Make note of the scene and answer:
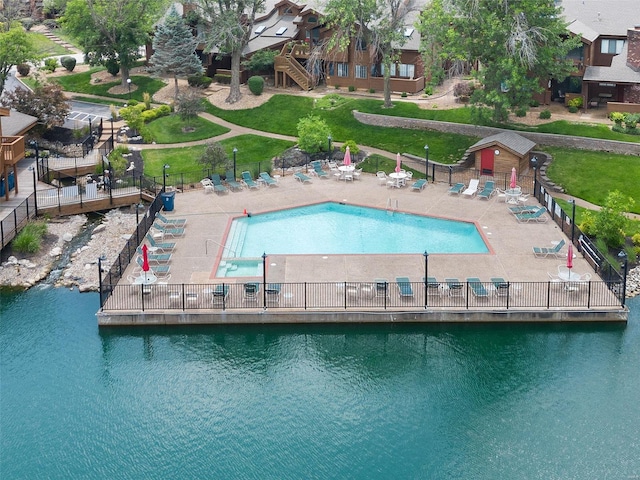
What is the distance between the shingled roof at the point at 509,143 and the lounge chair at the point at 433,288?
18349 millimetres

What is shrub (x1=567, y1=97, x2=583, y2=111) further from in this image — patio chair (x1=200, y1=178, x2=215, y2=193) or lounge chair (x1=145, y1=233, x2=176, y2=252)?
lounge chair (x1=145, y1=233, x2=176, y2=252)

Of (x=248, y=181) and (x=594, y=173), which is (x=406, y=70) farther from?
(x=248, y=181)

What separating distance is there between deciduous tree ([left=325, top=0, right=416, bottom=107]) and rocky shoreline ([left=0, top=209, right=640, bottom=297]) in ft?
77.7

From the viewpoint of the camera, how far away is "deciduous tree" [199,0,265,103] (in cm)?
7288

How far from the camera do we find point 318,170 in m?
59.9

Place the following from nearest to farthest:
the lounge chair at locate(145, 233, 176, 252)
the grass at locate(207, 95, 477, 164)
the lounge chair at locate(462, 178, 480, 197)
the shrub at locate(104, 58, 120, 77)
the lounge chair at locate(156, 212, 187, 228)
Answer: the lounge chair at locate(145, 233, 176, 252) < the lounge chair at locate(156, 212, 187, 228) < the lounge chair at locate(462, 178, 480, 197) < the grass at locate(207, 95, 477, 164) < the shrub at locate(104, 58, 120, 77)

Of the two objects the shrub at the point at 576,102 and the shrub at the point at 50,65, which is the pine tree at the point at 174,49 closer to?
the shrub at the point at 50,65

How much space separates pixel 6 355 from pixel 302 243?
1664cm

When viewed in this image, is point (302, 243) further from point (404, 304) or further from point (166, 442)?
point (166, 442)

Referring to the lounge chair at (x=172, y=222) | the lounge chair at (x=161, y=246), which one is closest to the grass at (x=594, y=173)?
the lounge chair at (x=172, y=222)

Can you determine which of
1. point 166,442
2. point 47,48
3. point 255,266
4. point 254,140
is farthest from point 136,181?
point 47,48

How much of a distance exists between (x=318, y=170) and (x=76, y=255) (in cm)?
1823

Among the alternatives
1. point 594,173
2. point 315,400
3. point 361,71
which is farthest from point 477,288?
point 361,71

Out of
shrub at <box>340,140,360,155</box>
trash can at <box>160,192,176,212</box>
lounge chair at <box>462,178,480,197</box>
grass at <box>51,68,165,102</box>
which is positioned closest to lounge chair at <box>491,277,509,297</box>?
lounge chair at <box>462,178,480,197</box>
